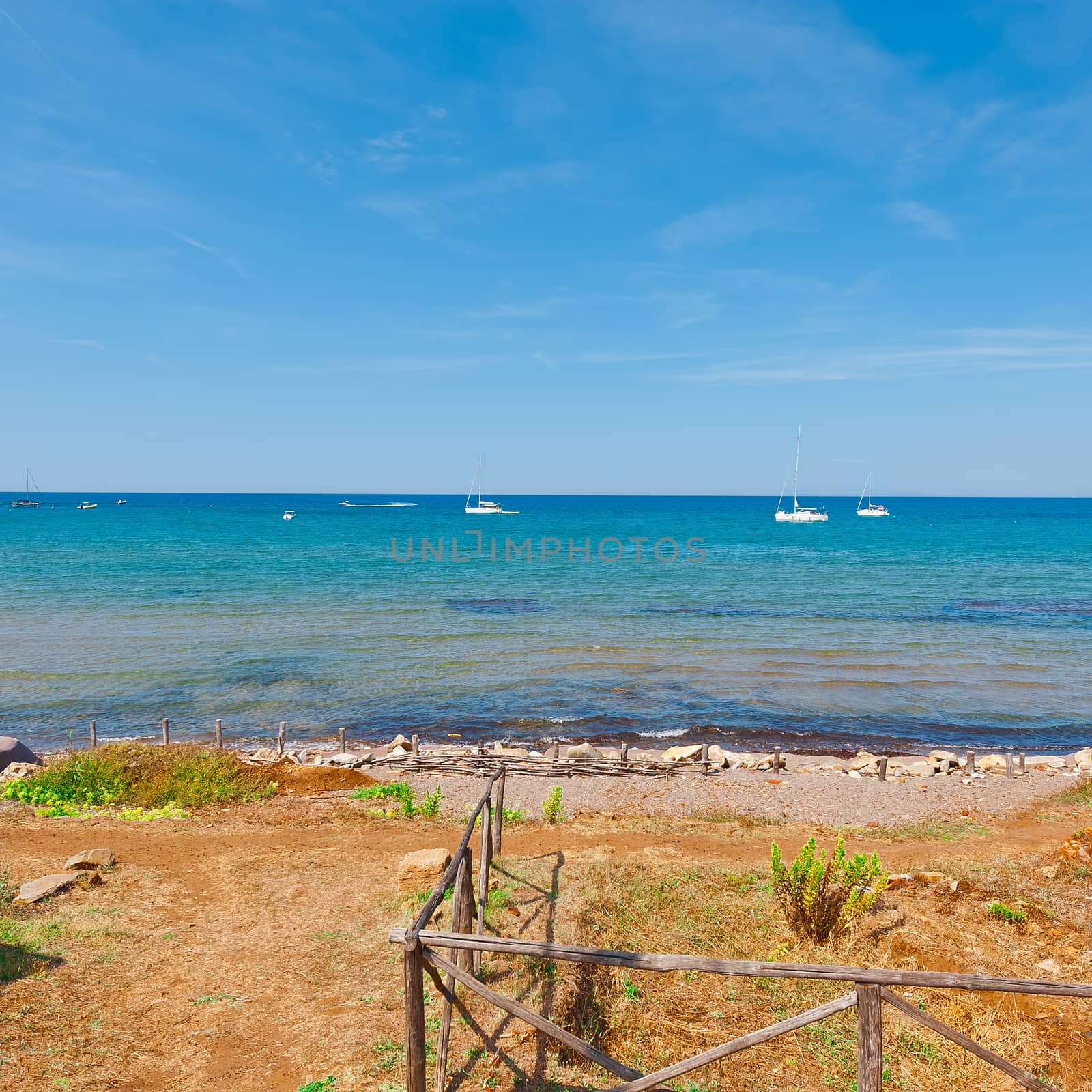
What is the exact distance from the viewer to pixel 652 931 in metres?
8.82

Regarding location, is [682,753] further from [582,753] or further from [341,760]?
[341,760]

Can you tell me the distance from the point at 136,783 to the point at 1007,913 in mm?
15682

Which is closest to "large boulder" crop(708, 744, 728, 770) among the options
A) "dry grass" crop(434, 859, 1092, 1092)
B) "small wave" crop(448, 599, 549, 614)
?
"dry grass" crop(434, 859, 1092, 1092)

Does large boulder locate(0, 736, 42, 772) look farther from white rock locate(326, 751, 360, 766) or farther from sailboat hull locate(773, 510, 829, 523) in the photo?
sailboat hull locate(773, 510, 829, 523)

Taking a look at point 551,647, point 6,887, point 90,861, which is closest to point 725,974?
point 90,861

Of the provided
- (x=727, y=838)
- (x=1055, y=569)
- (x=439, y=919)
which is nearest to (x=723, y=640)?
(x=727, y=838)

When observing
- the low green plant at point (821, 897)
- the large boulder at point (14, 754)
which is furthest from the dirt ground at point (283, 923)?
the large boulder at point (14, 754)

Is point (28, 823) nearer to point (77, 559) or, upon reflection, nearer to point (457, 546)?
point (77, 559)

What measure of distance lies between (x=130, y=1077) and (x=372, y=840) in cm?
630

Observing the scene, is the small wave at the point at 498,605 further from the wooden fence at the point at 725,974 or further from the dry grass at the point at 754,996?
the wooden fence at the point at 725,974

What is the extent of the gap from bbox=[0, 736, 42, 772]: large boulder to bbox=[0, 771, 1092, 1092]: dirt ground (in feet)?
18.2

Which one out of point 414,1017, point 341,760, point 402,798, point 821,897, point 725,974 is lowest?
point 341,760

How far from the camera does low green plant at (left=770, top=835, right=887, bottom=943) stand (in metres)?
8.61

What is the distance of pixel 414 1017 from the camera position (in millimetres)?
5242
